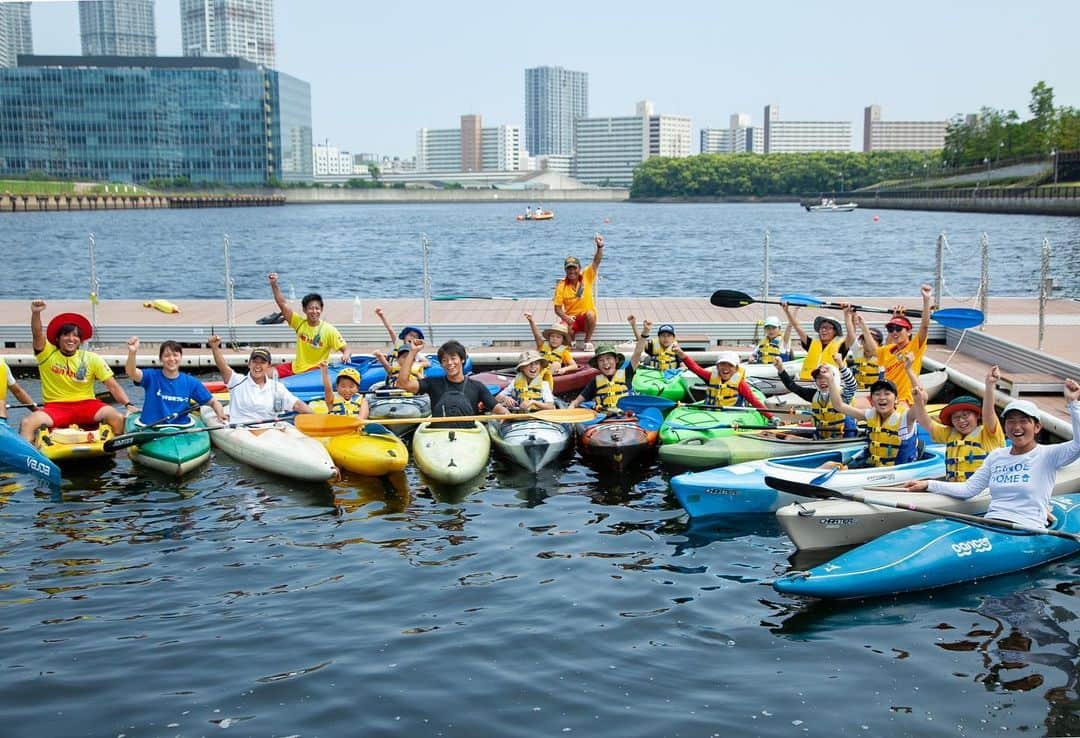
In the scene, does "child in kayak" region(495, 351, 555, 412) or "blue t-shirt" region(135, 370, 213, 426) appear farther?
"child in kayak" region(495, 351, 555, 412)

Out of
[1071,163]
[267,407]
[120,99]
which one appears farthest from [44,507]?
[120,99]

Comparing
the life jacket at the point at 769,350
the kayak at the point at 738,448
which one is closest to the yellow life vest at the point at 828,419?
the kayak at the point at 738,448

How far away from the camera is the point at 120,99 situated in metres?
173

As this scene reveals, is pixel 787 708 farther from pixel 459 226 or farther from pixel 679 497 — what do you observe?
pixel 459 226

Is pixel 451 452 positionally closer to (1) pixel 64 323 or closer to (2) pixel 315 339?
(2) pixel 315 339

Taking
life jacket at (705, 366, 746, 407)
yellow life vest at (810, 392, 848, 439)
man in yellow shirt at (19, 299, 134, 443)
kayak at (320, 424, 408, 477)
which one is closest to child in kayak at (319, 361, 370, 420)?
kayak at (320, 424, 408, 477)

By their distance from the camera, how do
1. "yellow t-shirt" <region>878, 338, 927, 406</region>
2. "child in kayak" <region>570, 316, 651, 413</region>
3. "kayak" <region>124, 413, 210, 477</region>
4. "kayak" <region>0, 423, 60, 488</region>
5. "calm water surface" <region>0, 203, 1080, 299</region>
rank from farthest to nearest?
"calm water surface" <region>0, 203, 1080, 299</region> < "child in kayak" <region>570, 316, 651, 413</region> < "yellow t-shirt" <region>878, 338, 927, 406</region> < "kayak" <region>124, 413, 210, 477</region> < "kayak" <region>0, 423, 60, 488</region>

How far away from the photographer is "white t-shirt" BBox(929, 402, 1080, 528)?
1072cm

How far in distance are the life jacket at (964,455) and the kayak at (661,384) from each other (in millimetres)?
5985

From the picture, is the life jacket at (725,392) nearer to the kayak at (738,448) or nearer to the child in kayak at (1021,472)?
the kayak at (738,448)

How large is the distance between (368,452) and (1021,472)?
777 cm

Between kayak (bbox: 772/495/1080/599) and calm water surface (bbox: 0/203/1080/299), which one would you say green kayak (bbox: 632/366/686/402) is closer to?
kayak (bbox: 772/495/1080/599)

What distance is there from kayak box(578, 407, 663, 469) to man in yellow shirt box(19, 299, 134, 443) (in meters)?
6.43

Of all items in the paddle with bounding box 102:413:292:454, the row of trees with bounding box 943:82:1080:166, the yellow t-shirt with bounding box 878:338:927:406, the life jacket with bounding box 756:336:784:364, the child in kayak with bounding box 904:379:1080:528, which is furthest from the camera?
the row of trees with bounding box 943:82:1080:166
